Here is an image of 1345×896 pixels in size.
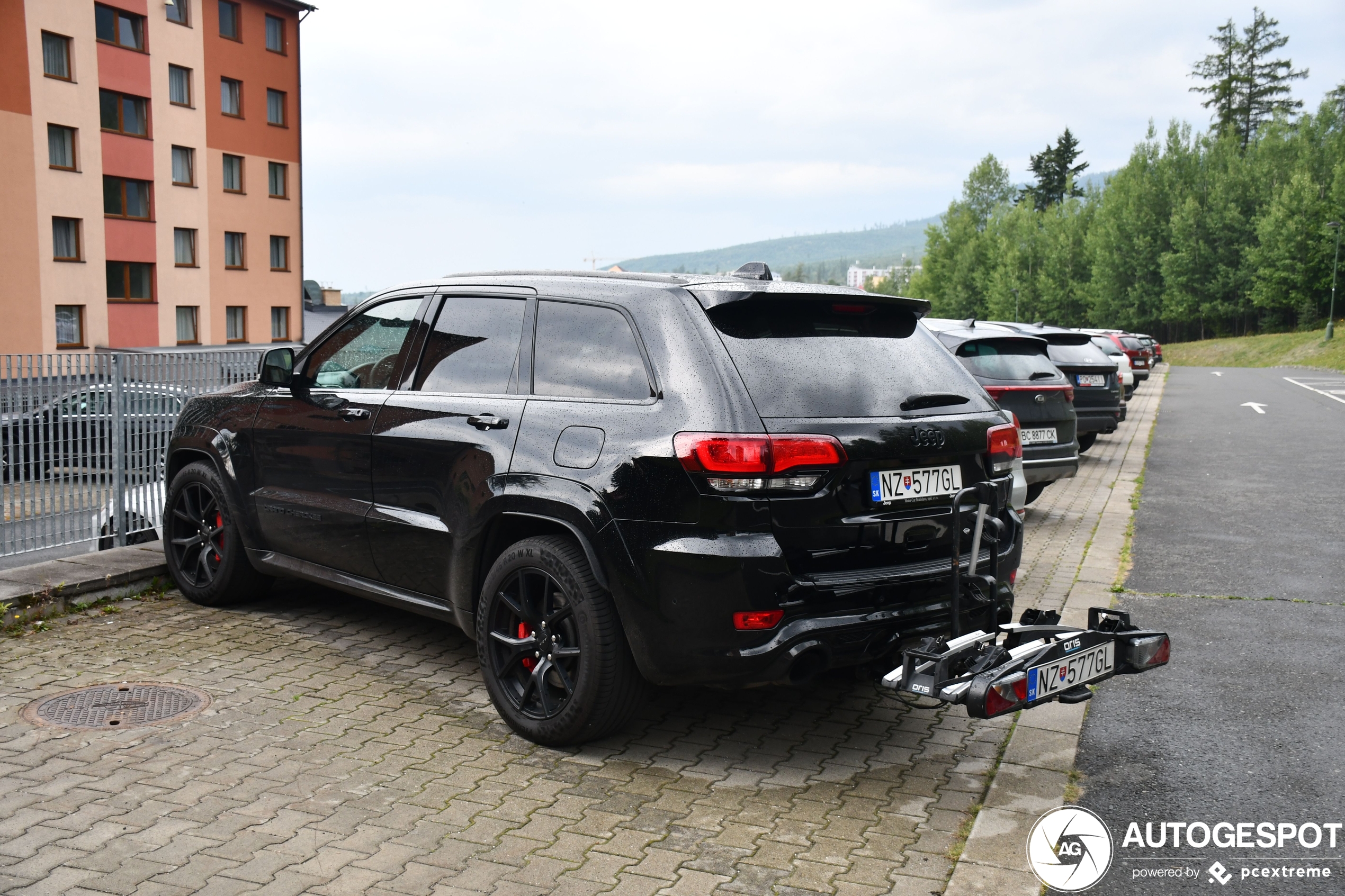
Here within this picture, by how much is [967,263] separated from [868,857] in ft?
350

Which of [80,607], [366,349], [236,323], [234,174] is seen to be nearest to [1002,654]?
[366,349]

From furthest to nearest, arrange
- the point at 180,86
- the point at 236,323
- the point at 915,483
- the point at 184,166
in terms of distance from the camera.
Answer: the point at 236,323
the point at 184,166
the point at 180,86
the point at 915,483

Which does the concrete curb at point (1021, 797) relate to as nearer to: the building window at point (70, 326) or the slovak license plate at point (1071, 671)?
the slovak license plate at point (1071, 671)

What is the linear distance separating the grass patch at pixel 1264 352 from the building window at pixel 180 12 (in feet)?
163

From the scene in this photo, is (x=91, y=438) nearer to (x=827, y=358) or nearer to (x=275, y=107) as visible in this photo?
(x=827, y=358)

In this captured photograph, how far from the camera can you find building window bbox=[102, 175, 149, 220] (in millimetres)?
44344

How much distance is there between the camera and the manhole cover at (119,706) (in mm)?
4793

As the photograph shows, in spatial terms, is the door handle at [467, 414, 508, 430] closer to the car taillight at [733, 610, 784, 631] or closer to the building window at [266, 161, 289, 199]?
the car taillight at [733, 610, 784, 631]

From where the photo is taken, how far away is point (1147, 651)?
4270 mm

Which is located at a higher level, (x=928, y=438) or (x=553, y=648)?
(x=928, y=438)

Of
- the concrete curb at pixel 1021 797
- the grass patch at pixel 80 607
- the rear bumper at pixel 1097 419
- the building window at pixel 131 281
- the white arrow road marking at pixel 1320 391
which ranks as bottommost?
the concrete curb at pixel 1021 797

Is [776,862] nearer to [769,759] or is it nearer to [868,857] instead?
[868,857]

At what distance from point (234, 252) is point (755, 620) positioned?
51.0 m

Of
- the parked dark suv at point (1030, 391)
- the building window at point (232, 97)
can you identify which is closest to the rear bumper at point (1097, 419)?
the parked dark suv at point (1030, 391)
